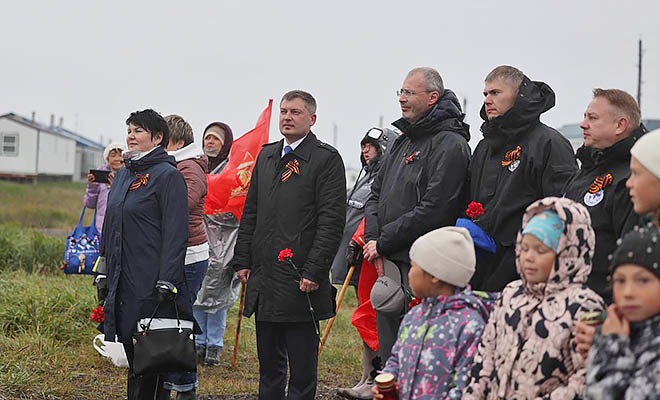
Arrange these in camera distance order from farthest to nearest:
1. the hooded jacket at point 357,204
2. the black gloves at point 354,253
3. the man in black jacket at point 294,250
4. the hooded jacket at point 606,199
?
the hooded jacket at point 357,204 < the black gloves at point 354,253 < the man in black jacket at point 294,250 < the hooded jacket at point 606,199

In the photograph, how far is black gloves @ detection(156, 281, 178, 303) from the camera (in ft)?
15.0

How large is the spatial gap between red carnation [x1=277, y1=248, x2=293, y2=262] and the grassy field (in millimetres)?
1749

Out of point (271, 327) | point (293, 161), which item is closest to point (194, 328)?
point (271, 327)

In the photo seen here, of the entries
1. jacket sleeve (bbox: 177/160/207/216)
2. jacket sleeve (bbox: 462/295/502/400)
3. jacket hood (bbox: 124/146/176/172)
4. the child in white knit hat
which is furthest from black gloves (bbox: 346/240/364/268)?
jacket sleeve (bbox: 462/295/502/400)

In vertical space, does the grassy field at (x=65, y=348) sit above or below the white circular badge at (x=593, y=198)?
below

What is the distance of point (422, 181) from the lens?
4.61 meters

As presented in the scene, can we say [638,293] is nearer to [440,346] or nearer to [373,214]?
[440,346]

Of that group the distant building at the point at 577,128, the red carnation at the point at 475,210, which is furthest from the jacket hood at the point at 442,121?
the distant building at the point at 577,128

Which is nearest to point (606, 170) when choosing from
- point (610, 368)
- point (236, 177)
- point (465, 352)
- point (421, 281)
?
point (421, 281)

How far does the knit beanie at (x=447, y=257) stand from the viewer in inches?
128

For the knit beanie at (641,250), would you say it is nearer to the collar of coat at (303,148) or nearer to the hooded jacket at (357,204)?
the collar of coat at (303,148)

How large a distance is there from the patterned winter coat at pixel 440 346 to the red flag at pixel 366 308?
213cm

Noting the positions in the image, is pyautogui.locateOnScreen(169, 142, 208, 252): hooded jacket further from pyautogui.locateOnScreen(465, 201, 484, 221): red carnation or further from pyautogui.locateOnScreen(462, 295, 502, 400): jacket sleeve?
pyautogui.locateOnScreen(462, 295, 502, 400): jacket sleeve

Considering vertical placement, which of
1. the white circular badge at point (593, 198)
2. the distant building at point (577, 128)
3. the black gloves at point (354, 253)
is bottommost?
the black gloves at point (354, 253)
